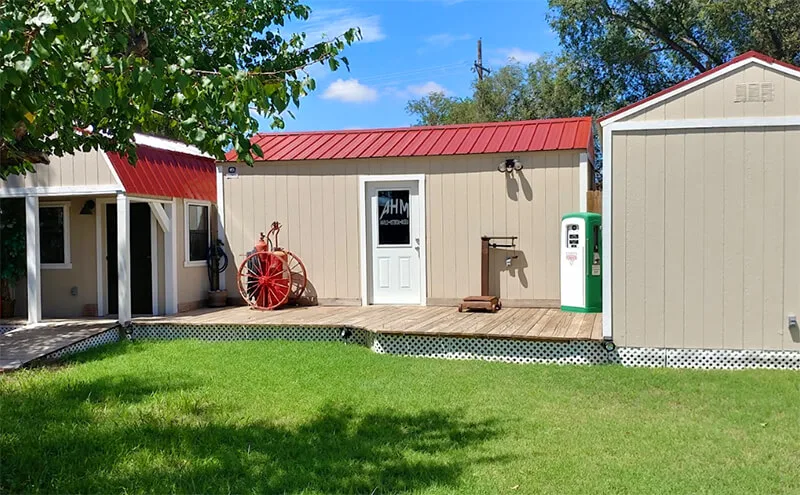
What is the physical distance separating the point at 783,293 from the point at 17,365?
6.88 metres

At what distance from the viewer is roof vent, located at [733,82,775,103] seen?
5609mm

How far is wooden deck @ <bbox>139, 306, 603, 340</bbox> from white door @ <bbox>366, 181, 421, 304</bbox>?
0.35 meters

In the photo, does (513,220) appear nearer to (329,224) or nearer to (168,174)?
(329,224)


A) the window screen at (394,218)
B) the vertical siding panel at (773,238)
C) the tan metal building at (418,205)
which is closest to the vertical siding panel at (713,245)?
the vertical siding panel at (773,238)

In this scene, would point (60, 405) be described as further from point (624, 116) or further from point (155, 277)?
point (624, 116)

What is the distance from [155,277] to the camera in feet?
28.4

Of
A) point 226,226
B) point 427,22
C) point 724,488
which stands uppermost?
point 427,22

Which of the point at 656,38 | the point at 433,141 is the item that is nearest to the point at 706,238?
the point at 433,141

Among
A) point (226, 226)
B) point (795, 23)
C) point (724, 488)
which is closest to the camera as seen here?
point (724, 488)

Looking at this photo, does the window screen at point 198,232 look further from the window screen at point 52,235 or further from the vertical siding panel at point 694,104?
the vertical siding panel at point 694,104

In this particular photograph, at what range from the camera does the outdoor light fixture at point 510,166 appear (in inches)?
332

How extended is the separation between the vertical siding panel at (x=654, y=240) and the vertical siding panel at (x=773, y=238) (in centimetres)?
84

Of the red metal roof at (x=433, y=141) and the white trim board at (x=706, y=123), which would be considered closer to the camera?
the white trim board at (x=706, y=123)

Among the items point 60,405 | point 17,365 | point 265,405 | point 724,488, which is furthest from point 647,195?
point 17,365
